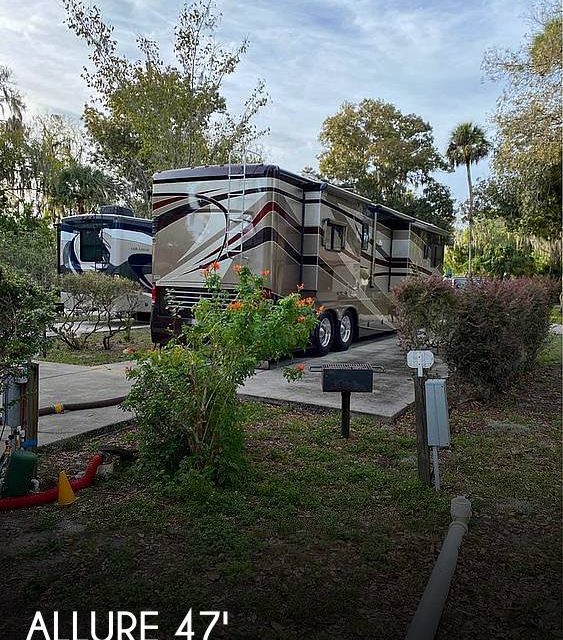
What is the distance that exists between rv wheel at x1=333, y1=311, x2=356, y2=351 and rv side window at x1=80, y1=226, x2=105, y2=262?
557cm

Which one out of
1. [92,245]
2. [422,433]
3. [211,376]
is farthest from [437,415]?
[92,245]

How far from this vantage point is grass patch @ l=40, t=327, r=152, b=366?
8117 millimetres

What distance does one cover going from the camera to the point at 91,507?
3.27 meters

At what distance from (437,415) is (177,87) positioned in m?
12.5

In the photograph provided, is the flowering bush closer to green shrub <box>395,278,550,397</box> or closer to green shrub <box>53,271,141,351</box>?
green shrub <box>395,278,550,397</box>

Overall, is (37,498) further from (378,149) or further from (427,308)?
(378,149)

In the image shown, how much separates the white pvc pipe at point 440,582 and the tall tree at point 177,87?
1231 centimetres

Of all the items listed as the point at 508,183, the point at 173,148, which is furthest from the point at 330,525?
the point at 508,183

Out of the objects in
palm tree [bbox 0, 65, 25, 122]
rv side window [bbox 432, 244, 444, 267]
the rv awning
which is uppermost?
palm tree [bbox 0, 65, 25, 122]

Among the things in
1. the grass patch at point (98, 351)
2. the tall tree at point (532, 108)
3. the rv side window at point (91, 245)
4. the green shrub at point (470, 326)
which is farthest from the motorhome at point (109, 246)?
the tall tree at point (532, 108)

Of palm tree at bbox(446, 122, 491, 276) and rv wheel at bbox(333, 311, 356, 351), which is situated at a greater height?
palm tree at bbox(446, 122, 491, 276)

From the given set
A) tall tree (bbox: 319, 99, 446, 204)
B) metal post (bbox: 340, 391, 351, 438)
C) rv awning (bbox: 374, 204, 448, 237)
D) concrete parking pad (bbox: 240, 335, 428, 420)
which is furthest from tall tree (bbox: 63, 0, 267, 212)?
metal post (bbox: 340, 391, 351, 438)

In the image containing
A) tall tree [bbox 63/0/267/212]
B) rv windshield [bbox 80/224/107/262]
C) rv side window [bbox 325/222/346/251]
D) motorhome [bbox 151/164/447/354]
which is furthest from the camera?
tall tree [bbox 63/0/267/212]

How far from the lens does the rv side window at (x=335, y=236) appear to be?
8905 mm
